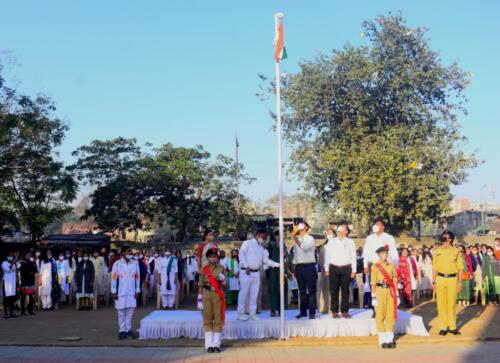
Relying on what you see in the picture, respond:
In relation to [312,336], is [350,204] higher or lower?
higher

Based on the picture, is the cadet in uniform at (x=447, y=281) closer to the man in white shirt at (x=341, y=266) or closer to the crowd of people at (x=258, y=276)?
the crowd of people at (x=258, y=276)

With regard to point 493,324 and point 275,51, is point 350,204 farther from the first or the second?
point 275,51

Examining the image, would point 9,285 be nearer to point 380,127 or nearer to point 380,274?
point 380,274

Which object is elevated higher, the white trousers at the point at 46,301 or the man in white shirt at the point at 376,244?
the man in white shirt at the point at 376,244

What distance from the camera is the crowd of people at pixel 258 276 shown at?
10367mm

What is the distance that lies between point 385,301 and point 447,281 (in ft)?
5.34

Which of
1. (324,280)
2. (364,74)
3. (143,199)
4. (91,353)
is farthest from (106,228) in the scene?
(91,353)

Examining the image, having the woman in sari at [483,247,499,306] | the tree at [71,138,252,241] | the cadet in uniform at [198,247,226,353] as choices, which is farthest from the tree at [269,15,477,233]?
the cadet in uniform at [198,247,226,353]

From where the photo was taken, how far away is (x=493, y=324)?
11734 mm

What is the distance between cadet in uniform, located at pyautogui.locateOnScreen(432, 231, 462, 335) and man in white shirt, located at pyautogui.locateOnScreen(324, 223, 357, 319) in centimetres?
155

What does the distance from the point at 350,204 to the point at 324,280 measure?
16.3 metres

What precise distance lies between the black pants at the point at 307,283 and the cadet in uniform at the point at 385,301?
156 cm

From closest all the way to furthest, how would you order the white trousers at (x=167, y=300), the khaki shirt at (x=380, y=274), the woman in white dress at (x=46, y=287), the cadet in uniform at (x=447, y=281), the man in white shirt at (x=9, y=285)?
the khaki shirt at (x=380, y=274)
the cadet in uniform at (x=447, y=281)
the man in white shirt at (x=9, y=285)
the white trousers at (x=167, y=300)
the woman in white dress at (x=46, y=287)

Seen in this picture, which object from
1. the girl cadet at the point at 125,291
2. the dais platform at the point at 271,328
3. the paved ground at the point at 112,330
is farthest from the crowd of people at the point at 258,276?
the paved ground at the point at 112,330
